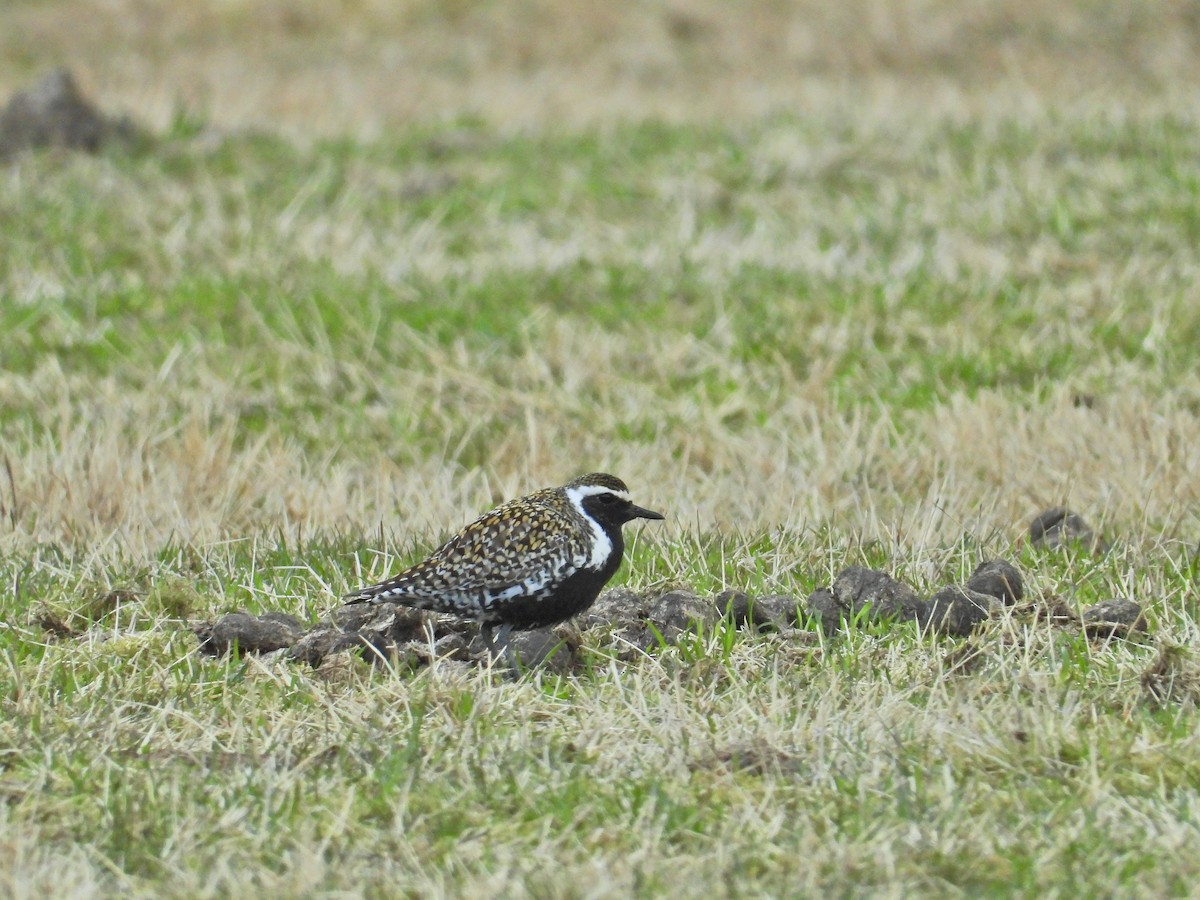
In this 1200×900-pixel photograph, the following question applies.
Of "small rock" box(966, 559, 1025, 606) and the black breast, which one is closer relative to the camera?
the black breast

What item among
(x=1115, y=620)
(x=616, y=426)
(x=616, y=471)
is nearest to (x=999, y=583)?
(x=1115, y=620)

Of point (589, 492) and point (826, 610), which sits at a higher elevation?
point (589, 492)

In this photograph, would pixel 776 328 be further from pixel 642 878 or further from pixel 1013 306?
pixel 642 878

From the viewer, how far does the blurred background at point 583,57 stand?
15.5m

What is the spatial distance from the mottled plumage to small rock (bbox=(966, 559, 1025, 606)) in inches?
45.9

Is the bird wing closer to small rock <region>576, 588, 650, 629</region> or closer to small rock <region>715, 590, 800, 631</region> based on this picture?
small rock <region>576, 588, 650, 629</region>

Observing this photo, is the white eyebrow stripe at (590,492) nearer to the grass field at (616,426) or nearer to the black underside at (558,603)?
the black underside at (558,603)

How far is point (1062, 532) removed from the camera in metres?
6.62

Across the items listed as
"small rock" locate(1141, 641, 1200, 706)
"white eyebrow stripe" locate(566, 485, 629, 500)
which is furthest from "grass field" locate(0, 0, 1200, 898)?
"white eyebrow stripe" locate(566, 485, 629, 500)

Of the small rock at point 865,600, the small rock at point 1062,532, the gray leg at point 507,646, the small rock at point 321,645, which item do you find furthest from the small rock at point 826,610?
the small rock at point 321,645

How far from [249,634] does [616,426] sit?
12.3 feet

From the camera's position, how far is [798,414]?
29.3 ft

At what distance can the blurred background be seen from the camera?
15.5m

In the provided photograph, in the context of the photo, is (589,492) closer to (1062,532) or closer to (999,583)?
(999,583)
